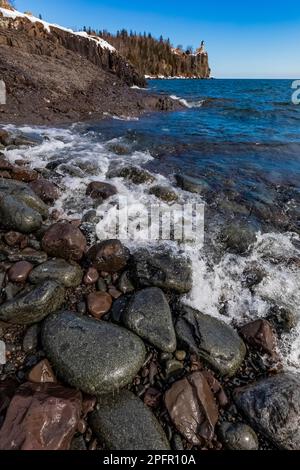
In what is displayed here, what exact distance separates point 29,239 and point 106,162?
14.0 feet

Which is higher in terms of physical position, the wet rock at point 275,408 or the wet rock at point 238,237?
the wet rock at point 238,237

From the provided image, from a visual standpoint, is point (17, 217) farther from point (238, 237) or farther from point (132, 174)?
point (238, 237)

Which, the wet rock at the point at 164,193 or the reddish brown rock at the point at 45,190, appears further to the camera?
the wet rock at the point at 164,193

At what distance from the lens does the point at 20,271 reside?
358 cm

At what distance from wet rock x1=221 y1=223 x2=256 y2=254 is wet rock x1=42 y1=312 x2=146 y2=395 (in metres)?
2.62

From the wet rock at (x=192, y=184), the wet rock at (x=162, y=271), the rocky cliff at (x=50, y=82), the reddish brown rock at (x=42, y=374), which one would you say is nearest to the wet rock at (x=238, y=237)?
the wet rock at (x=162, y=271)

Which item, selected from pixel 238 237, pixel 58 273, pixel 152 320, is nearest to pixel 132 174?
pixel 238 237

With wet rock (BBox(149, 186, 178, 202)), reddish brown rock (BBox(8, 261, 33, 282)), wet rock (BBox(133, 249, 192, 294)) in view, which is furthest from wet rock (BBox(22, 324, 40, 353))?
wet rock (BBox(149, 186, 178, 202))

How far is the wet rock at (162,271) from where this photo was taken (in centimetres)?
374

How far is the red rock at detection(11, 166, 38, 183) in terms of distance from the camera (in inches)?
228

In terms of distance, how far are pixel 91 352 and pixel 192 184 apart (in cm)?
502

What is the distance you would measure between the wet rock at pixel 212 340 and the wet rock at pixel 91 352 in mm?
590

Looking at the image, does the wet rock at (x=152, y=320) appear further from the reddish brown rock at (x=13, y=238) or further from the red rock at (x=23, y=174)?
the red rock at (x=23, y=174)

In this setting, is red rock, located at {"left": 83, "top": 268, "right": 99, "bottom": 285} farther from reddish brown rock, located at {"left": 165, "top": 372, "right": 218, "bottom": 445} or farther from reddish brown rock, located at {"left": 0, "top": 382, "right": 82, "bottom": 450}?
reddish brown rock, located at {"left": 165, "top": 372, "right": 218, "bottom": 445}
